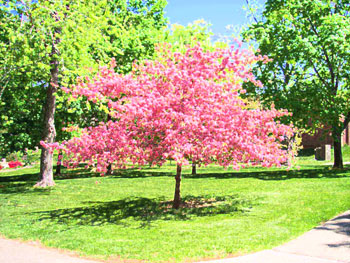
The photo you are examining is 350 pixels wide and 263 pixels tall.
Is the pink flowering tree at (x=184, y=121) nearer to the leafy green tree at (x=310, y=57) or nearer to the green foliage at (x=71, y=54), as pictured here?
the green foliage at (x=71, y=54)

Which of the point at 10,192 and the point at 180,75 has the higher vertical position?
the point at 180,75

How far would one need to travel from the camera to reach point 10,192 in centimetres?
1927

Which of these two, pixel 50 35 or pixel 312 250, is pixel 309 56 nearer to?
pixel 50 35

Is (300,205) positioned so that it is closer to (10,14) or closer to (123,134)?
(123,134)

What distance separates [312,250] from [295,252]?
339 millimetres

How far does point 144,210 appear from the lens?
12.8 m

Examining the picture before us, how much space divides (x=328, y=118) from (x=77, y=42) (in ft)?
52.6

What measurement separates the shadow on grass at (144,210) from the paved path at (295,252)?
9.90 feet

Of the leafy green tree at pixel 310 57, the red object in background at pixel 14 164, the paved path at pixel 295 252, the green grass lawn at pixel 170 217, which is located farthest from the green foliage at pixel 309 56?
the red object in background at pixel 14 164

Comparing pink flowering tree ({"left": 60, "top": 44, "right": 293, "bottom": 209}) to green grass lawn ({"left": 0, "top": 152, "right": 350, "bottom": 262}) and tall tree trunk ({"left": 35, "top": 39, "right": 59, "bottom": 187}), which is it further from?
tall tree trunk ({"left": 35, "top": 39, "right": 59, "bottom": 187})

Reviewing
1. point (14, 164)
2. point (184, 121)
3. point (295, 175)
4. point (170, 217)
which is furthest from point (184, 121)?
point (14, 164)

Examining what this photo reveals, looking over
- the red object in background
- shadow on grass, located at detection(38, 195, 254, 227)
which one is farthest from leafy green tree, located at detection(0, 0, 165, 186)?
the red object in background

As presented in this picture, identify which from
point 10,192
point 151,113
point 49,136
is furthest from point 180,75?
point 10,192

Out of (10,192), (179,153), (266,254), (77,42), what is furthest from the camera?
(10,192)
